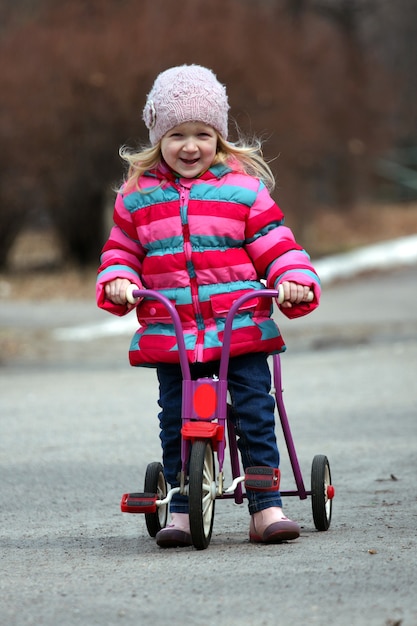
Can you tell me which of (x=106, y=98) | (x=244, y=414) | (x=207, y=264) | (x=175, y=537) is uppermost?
(x=106, y=98)

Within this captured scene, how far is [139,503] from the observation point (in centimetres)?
473

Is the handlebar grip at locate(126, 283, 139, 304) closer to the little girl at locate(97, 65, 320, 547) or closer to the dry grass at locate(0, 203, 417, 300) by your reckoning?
the little girl at locate(97, 65, 320, 547)

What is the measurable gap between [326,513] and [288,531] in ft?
1.23

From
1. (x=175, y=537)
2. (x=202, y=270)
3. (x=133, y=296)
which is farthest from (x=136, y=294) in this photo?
(x=175, y=537)

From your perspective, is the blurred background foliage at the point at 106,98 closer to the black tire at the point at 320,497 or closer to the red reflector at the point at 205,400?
the black tire at the point at 320,497

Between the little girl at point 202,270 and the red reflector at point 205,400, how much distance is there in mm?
108

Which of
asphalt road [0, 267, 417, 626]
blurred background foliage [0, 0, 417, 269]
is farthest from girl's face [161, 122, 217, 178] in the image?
blurred background foliage [0, 0, 417, 269]

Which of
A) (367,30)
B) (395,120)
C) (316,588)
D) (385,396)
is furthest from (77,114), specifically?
(367,30)

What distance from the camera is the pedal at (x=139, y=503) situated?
4711 mm

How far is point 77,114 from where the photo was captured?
1988 centimetres

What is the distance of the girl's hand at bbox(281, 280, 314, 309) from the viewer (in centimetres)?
456

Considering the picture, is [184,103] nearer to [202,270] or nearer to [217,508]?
[202,270]

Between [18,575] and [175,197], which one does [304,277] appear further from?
[18,575]

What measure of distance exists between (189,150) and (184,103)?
184 millimetres
